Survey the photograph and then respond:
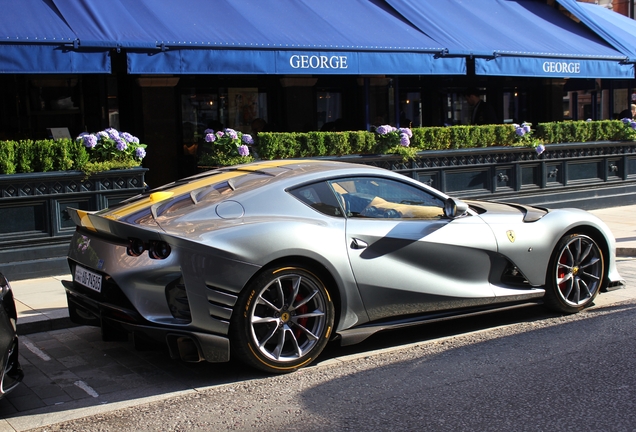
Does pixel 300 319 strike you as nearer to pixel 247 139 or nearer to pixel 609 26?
pixel 247 139

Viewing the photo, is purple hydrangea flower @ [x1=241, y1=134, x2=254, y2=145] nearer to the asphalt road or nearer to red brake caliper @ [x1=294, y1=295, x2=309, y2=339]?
the asphalt road

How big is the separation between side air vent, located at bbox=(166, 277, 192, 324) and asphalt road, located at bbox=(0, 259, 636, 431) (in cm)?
54

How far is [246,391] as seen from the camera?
518 cm

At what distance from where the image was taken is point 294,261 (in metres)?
5.44

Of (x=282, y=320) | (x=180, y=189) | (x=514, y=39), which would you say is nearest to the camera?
(x=282, y=320)

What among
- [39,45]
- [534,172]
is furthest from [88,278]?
[534,172]

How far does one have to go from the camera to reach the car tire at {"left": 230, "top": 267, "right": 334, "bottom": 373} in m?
5.23

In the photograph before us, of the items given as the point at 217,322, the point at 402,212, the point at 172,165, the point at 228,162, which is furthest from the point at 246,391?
the point at 172,165

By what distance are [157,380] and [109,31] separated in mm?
5774

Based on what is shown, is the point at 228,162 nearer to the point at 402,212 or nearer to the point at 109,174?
the point at 109,174

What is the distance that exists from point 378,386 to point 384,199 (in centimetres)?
165

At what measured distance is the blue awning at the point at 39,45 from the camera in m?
8.93

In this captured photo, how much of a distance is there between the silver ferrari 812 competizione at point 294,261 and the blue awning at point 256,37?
407cm

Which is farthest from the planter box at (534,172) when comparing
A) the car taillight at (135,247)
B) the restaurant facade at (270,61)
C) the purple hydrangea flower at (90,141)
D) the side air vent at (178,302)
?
the side air vent at (178,302)
